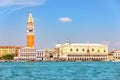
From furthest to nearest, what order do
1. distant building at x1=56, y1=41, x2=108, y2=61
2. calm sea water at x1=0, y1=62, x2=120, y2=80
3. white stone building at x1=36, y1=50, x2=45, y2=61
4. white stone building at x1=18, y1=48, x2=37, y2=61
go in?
1. white stone building at x1=36, y1=50, x2=45, y2=61
2. distant building at x1=56, y1=41, x2=108, y2=61
3. white stone building at x1=18, y1=48, x2=37, y2=61
4. calm sea water at x1=0, y1=62, x2=120, y2=80

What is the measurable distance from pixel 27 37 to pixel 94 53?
20370mm

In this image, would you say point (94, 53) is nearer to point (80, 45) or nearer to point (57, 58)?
point (80, 45)

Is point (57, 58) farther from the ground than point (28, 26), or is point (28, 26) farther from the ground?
point (28, 26)

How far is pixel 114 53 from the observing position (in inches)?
5394

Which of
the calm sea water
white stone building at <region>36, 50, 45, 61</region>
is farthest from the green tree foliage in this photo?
the calm sea water

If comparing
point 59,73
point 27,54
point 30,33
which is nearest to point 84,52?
point 27,54

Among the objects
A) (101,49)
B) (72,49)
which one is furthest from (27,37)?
(101,49)

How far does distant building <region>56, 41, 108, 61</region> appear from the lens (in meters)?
126

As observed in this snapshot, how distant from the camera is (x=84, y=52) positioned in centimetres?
12631

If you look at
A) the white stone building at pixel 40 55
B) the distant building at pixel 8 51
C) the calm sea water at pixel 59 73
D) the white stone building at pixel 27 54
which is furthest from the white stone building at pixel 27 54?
the calm sea water at pixel 59 73

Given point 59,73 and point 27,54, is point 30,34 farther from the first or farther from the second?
point 59,73

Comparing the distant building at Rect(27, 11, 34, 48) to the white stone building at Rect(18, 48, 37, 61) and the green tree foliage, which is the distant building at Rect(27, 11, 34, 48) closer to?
the white stone building at Rect(18, 48, 37, 61)

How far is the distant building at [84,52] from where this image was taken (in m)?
126

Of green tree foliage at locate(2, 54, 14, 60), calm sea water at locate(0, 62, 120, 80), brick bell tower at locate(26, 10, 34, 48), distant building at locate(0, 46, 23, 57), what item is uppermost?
brick bell tower at locate(26, 10, 34, 48)
